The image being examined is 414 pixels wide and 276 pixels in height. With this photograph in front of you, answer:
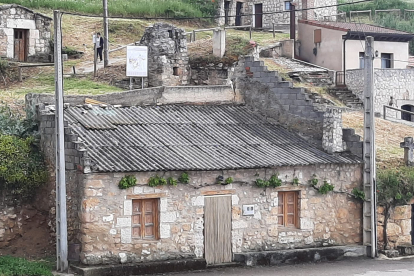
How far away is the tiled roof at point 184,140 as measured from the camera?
22.7 m

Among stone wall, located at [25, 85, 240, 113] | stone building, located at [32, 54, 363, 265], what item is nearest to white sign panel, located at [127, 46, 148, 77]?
stone wall, located at [25, 85, 240, 113]

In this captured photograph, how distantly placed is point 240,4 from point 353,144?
101 ft

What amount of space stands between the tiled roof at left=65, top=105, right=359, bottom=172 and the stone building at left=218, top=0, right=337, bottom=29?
2483 centimetres

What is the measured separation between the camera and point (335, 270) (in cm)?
2325

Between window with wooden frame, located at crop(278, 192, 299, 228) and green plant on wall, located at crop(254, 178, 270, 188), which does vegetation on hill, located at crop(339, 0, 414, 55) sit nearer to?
window with wooden frame, located at crop(278, 192, 299, 228)

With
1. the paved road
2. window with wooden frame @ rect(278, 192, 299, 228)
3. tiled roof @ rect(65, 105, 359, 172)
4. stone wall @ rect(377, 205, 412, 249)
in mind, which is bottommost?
the paved road

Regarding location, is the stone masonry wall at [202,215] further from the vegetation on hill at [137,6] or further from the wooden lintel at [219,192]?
the vegetation on hill at [137,6]

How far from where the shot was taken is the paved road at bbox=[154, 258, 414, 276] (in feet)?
74.2

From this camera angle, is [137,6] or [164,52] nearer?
[164,52]

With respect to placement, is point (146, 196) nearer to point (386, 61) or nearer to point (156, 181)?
point (156, 181)

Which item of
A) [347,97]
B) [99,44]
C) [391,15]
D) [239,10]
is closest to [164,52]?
[99,44]

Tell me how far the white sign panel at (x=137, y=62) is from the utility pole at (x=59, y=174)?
1214cm

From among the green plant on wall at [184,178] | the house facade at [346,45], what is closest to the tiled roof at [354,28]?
the house facade at [346,45]

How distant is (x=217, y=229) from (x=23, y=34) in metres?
20.0
